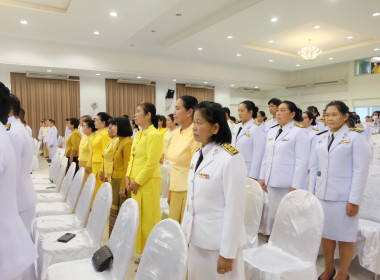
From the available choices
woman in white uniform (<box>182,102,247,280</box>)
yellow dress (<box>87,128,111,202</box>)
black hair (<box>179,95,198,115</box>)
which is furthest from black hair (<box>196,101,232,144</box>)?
yellow dress (<box>87,128,111,202</box>)

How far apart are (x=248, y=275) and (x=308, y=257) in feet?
1.41

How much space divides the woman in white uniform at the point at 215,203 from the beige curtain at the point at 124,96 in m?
11.4

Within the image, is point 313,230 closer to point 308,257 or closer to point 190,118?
point 308,257

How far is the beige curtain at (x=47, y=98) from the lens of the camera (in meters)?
11.1

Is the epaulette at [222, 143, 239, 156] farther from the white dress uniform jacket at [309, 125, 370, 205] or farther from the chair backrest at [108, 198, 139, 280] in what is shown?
the white dress uniform jacket at [309, 125, 370, 205]

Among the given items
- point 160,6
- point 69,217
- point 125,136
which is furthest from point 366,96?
point 69,217

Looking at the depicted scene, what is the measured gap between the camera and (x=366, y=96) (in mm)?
12406

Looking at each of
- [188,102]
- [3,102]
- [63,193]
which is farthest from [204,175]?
[63,193]

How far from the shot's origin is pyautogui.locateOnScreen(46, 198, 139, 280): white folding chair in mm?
1696

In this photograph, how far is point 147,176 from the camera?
2789mm

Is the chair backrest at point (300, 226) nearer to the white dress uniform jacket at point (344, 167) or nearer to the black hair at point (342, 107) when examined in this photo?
the white dress uniform jacket at point (344, 167)

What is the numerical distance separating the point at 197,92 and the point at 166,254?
13416 millimetres

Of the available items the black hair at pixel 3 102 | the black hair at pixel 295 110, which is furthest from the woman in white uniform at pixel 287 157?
A: the black hair at pixel 3 102

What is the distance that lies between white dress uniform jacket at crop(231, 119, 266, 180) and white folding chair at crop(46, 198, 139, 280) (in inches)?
91.4
